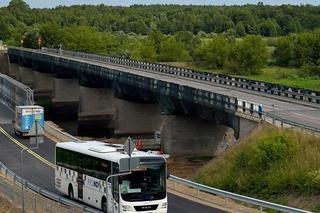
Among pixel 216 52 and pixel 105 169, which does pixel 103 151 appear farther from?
pixel 216 52

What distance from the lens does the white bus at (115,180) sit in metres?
27.8

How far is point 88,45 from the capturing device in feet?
563

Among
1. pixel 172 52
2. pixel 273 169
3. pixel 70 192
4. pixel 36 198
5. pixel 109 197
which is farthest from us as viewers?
pixel 172 52

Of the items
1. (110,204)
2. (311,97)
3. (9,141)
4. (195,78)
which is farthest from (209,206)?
(195,78)

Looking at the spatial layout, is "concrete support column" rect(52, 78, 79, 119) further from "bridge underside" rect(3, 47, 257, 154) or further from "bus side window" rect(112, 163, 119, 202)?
"bus side window" rect(112, 163, 119, 202)

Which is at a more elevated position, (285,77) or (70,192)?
(70,192)

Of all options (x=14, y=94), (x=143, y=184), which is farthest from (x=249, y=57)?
(x=143, y=184)

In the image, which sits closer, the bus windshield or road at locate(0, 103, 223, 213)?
the bus windshield

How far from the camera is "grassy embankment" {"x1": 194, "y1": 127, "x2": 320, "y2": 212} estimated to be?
32781 mm

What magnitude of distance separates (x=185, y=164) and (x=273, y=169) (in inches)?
736

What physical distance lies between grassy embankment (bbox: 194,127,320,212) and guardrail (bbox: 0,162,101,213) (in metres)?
9.36

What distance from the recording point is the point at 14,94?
8000 centimetres

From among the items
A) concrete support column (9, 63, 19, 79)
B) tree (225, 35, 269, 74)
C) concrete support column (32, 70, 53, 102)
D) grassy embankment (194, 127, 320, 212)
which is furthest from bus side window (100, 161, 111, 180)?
concrete support column (9, 63, 19, 79)

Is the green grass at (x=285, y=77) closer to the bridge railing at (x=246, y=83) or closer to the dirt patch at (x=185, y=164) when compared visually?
the bridge railing at (x=246, y=83)
